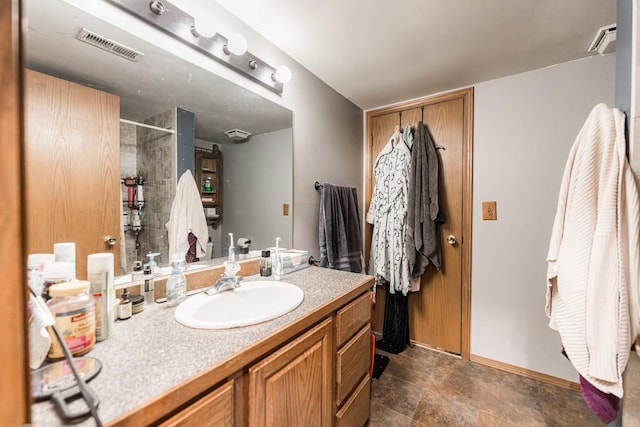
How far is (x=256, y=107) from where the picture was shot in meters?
1.42

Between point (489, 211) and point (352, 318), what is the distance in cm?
144

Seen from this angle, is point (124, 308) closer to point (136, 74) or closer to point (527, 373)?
point (136, 74)

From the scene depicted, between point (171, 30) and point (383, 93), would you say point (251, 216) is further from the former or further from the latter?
point (383, 93)

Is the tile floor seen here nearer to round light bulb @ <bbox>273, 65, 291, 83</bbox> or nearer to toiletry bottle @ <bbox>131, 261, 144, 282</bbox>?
toiletry bottle @ <bbox>131, 261, 144, 282</bbox>

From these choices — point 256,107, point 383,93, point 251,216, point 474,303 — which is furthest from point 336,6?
point 474,303

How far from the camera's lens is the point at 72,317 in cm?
61

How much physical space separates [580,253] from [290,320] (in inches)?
39.4

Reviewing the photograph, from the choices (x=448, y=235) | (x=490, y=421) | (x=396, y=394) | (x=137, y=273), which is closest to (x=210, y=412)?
(x=137, y=273)

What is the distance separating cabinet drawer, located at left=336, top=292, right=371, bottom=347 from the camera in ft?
3.49

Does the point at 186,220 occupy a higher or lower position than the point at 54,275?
higher

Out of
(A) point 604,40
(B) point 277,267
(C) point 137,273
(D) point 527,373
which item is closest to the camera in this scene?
(C) point 137,273

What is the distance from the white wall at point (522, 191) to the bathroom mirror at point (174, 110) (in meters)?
1.49

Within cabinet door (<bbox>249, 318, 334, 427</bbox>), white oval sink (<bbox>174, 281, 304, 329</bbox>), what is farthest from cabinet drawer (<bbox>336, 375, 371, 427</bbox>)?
white oval sink (<bbox>174, 281, 304, 329</bbox>)

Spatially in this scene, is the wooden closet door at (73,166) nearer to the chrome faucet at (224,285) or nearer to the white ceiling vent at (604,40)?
the chrome faucet at (224,285)
